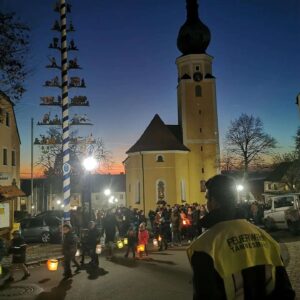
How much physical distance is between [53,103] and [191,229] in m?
9.73

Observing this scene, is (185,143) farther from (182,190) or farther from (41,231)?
(41,231)

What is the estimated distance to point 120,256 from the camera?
1773 centimetres

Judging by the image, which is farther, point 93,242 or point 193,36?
point 193,36

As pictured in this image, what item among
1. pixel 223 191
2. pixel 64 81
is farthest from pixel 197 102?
pixel 223 191

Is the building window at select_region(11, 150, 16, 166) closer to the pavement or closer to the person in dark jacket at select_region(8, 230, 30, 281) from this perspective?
the pavement

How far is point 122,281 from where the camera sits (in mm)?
11562

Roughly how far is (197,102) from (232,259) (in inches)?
2036

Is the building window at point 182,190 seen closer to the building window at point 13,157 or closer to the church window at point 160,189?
the church window at point 160,189

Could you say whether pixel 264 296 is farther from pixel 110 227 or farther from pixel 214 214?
pixel 110 227

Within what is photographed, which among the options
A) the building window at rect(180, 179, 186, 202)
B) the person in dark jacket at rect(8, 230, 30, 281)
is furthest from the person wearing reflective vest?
the building window at rect(180, 179, 186, 202)

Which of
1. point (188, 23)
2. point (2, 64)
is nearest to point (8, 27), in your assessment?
point (2, 64)

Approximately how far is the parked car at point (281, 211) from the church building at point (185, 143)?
85.9 feet

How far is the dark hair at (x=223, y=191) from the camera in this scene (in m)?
2.87

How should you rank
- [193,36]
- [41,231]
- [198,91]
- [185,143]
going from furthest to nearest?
[198,91]
[193,36]
[185,143]
[41,231]
